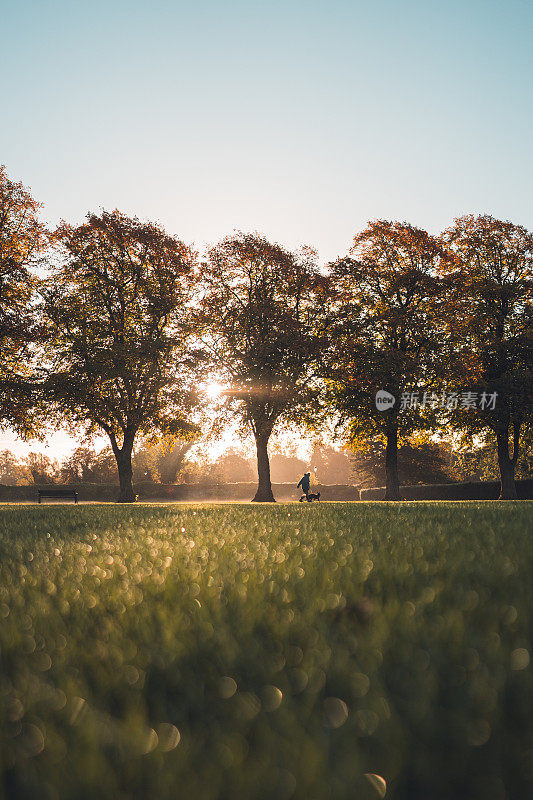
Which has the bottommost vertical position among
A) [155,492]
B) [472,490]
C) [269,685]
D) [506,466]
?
[155,492]

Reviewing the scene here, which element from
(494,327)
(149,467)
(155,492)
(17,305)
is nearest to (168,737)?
(17,305)

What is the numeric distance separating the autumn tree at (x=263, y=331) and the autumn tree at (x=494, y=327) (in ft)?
29.5

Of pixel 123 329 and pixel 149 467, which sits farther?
pixel 149 467

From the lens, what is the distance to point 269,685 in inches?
59.0

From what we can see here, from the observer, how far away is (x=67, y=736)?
3.80 ft

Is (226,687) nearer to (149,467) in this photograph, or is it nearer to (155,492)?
(155,492)

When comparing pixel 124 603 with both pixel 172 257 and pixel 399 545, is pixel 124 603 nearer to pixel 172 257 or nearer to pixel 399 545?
pixel 399 545

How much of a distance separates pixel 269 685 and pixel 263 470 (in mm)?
32853

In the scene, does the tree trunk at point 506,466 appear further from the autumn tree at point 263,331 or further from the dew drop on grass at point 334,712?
the dew drop on grass at point 334,712

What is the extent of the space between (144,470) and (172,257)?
55.5 m

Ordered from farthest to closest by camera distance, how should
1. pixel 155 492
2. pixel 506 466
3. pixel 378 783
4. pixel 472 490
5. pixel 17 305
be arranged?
pixel 155 492 → pixel 472 490 → pixel 506 466 → pixel 17 305 → pixel 378 783

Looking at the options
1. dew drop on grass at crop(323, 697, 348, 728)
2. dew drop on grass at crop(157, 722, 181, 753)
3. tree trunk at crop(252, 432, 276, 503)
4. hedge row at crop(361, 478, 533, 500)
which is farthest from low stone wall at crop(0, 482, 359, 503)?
dew drop on grass at crop(157, 722, 181, 753)

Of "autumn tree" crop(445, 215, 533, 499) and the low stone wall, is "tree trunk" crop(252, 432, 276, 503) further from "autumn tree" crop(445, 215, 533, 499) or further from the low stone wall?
the low stone wall

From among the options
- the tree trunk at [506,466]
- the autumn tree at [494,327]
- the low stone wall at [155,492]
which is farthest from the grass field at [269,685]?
the low stone wall at [155,492]
